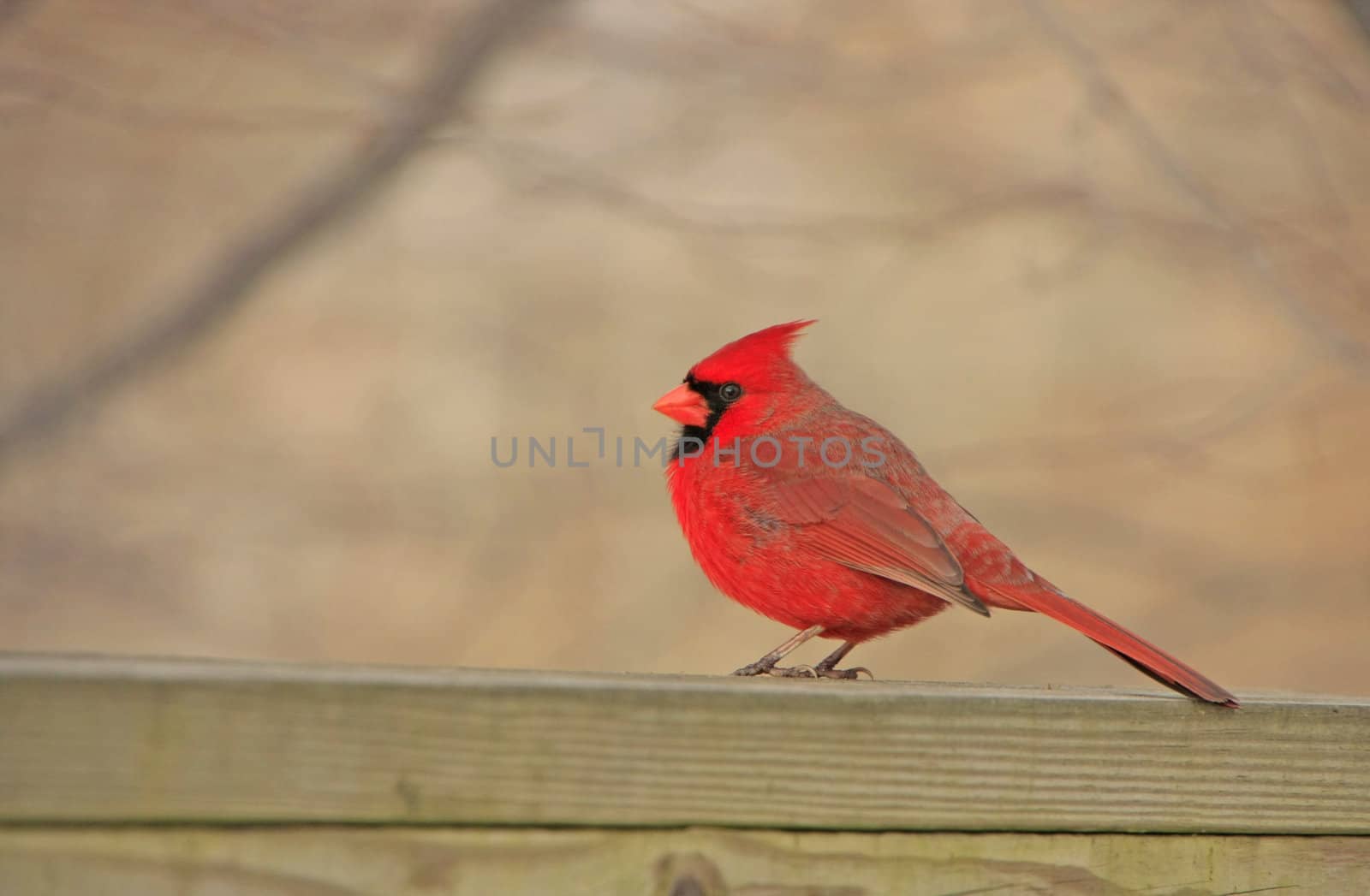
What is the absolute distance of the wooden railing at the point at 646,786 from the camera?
1.30 meters

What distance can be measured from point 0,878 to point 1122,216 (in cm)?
567

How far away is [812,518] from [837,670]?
0.25m

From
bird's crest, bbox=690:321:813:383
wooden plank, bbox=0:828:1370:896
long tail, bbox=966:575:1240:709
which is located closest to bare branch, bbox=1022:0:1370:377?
bird's crest, bbox=690:321:813:383

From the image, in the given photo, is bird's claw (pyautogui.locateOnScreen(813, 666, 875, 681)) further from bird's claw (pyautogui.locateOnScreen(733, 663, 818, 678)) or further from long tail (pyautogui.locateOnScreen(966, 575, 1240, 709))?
long tail (pyautogui.locateOnScreen(966, 575, 1240, 709))

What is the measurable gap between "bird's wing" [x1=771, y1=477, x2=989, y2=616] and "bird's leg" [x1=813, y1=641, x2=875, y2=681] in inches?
6.7

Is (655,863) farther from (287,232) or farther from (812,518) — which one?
(287,232)

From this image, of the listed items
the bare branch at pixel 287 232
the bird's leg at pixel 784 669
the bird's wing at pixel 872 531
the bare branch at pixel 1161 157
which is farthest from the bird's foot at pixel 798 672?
the bare branch at pixel 1161 157

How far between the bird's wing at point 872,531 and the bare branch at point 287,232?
12.6ft

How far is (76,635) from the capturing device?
5391 mm

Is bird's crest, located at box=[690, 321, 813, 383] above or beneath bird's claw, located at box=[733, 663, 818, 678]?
above

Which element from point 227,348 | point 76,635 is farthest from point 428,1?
point 76,635

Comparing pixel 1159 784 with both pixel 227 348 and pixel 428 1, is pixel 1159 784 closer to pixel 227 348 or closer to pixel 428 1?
pixel 227 348

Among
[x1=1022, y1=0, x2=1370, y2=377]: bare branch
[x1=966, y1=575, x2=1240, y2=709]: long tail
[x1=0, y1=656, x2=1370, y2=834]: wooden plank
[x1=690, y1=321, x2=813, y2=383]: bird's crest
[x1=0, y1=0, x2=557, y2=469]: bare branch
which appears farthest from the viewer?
[x1=1022, y1=0, x2=1370, y2=377]: bare branch

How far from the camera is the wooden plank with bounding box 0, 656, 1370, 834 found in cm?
130
